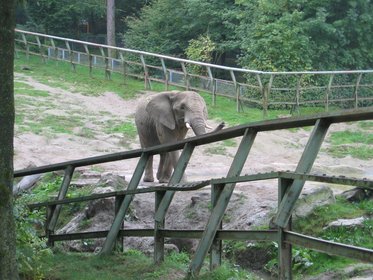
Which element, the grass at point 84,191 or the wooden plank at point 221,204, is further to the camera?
the grass at point 84,191

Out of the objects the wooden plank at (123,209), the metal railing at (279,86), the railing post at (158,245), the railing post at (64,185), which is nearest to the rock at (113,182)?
the railing post at (64,185)

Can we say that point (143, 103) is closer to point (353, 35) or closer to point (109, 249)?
point (109, 249)

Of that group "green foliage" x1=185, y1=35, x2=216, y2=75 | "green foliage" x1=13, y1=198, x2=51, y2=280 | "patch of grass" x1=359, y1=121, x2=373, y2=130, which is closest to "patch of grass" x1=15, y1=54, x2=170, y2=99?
"green foliage" x1=185, y1=35, x2=216, y2=75

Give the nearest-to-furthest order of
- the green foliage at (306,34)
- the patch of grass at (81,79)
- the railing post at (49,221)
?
1. the railing post at (49,221)
2. the patch of grass at (81,79)
3. the green foliage at (306,34)

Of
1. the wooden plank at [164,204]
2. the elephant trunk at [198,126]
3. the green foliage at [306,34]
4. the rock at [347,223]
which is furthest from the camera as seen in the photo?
the green foliage at [306,34]

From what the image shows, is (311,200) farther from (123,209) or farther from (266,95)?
(266,95)

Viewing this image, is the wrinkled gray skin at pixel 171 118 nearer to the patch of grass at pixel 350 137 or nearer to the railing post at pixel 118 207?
the railing post at pixel 118 207

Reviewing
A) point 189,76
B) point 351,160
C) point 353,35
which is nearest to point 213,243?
point 351,160

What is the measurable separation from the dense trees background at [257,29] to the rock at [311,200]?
54.1ft

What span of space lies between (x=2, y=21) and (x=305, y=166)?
215 centimetres

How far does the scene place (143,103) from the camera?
15805 mm

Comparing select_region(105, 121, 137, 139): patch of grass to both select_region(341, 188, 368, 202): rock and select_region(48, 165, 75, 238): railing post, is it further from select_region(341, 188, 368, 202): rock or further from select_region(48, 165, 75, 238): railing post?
select_region(48, 165, 75, 238): railing post

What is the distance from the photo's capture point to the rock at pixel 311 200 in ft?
31.6

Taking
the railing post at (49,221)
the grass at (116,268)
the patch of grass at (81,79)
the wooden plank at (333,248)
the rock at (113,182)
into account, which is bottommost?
the patch of grass at (81,79)
